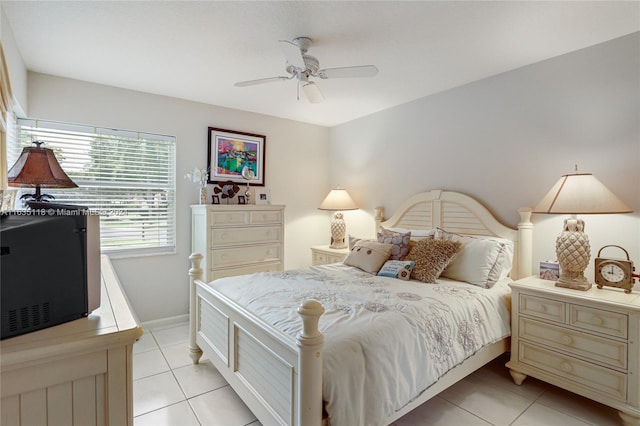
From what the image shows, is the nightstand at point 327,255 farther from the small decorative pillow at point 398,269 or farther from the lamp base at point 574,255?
the lamp base at point 574,255

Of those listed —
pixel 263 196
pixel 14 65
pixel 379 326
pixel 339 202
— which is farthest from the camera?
pixel 339 202

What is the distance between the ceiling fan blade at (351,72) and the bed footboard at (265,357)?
153 centimetres

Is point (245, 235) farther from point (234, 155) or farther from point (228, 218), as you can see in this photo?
point (234, 155)

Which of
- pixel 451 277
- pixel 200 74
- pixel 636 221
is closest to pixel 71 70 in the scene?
pixel 200 74

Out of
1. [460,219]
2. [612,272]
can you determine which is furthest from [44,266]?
[460,219]

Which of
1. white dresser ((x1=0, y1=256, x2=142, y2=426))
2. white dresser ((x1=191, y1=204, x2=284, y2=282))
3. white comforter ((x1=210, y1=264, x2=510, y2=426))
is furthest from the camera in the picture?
white dresser ((x1=191, y1=204, x2=284, y2=282))

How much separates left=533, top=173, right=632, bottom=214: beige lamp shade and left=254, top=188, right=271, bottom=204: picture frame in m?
2.68

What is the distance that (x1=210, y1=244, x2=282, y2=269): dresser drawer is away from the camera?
3.35m

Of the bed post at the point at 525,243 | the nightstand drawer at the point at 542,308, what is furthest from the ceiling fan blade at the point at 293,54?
the nightstand drawer at the point at 542,308

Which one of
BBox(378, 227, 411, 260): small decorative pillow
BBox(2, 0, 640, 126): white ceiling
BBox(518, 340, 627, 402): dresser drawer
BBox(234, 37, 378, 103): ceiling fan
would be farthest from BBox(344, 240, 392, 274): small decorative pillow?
BBox(2, 0, 640, 126): white ceiling

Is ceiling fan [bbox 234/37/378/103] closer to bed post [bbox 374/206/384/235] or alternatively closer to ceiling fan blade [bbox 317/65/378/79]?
ceiling fan blade [bbox 317/65/378/79]

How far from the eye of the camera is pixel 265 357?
Answer: 1.70 m

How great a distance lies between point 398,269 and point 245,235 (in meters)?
1.71

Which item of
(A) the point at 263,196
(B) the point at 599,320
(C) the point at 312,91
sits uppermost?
(C) the point at 312,91
